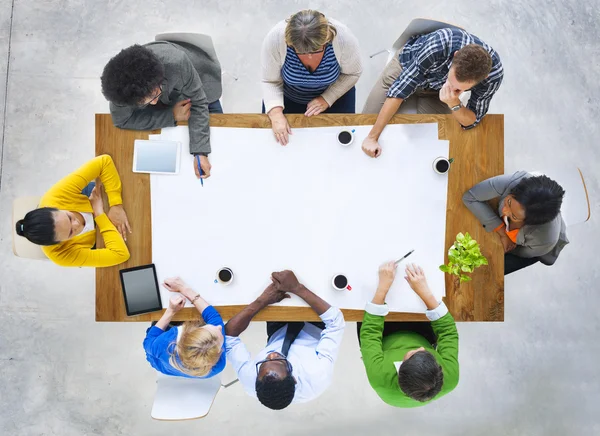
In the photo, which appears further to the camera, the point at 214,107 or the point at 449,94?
the point at 214,107

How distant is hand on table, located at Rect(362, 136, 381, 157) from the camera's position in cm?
203

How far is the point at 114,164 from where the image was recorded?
2027 mm

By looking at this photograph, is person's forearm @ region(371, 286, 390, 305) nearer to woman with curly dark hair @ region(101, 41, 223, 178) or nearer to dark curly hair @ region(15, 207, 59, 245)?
woman with curly dark hair @ region(101, 41, 223, 178)

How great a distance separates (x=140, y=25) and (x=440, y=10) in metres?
1.84

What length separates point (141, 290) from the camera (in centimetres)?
202

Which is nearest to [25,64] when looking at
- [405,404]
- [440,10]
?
[440,10]

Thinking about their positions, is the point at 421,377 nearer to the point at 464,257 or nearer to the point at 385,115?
the point at 464,257

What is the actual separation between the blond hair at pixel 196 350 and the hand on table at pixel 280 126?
0.86 m

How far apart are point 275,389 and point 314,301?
383 mm

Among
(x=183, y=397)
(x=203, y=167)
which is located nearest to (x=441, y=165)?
(x=203, y=167)

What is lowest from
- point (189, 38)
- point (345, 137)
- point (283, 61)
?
point (345, 137)

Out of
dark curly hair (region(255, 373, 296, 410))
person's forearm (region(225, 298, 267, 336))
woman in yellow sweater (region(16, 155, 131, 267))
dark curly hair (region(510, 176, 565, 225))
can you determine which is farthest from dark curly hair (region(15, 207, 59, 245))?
dark curly hair (region(510, 176, 565, 225))

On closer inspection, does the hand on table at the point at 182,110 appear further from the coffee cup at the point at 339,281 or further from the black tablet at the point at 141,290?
the coffee cup at the point at 339,281

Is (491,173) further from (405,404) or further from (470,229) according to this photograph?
(405,404)
